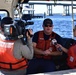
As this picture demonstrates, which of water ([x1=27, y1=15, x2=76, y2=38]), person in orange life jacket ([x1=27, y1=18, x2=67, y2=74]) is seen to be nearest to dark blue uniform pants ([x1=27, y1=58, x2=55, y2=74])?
person in orange life jacket ([x1=27, y1=18, x2=67, y2=74])

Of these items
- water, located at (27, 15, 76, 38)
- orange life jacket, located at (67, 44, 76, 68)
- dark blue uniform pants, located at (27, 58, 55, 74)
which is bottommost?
water, located at (27, 15, 76, 38)

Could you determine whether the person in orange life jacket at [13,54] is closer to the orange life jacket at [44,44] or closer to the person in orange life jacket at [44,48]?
the person in orange life jacket at [44,48]

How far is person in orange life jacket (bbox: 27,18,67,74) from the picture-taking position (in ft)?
14.3

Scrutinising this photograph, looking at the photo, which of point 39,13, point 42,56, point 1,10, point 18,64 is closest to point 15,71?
point 18,64

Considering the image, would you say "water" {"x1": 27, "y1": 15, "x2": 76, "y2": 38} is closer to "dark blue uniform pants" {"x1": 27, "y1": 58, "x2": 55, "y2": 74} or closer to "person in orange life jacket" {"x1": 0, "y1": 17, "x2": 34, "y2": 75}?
"dark blue uniform pants" {"x1": 27, "y1": 58, "x2": 55, "y2": 74}

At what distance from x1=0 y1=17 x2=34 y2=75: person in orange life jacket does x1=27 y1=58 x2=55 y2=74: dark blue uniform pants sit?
0.76 m

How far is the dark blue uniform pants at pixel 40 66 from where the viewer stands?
167 inches

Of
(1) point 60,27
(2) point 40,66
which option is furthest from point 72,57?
(1) point 60,27

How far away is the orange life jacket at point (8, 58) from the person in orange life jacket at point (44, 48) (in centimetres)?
82

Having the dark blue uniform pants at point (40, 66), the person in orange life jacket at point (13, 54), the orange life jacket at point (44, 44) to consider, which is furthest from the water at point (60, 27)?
the person in orange life jacket at point (13, 54)

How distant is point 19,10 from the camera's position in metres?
5.60

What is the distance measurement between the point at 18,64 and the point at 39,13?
1241 inches

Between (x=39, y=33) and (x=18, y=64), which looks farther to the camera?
(x=39, y=33)

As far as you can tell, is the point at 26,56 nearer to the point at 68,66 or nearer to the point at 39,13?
the point at 68,66
